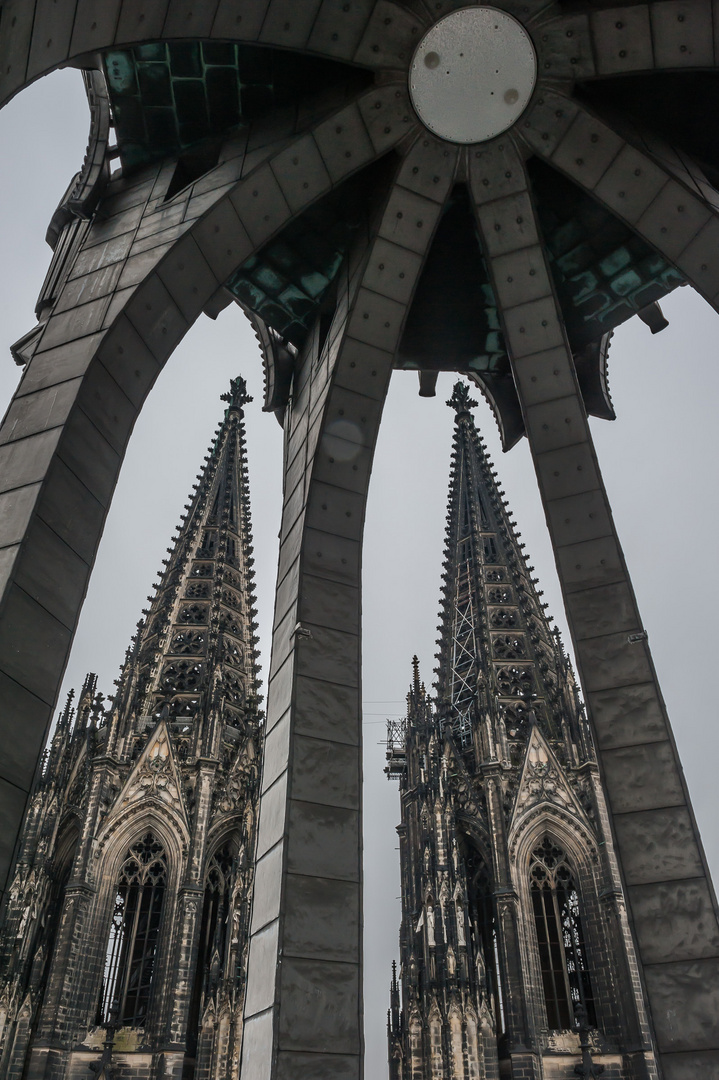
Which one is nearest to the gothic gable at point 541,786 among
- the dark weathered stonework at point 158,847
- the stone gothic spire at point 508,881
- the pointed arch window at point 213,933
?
the stone gothic spire at point 508,881

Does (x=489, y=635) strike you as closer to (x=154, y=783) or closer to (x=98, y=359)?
(x=154, y=783)

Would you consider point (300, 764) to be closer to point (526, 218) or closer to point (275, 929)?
point (275, 929)

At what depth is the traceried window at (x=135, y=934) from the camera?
27.1 metres

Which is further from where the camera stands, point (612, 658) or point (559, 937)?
point (559, 937)

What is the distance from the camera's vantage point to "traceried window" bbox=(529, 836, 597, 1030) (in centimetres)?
2664

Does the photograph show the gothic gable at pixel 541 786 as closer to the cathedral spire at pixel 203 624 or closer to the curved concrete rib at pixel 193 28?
the cathedral spire at pixel 203 624

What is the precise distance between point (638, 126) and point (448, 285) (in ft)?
8.36

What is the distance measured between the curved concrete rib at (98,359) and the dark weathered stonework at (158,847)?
20.7 m

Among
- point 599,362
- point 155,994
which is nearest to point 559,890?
point 155,994

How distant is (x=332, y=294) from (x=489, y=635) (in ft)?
85.6

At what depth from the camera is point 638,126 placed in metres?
9.59

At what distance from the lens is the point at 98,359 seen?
7980mm

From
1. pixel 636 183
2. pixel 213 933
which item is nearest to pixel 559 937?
pixel 213 933

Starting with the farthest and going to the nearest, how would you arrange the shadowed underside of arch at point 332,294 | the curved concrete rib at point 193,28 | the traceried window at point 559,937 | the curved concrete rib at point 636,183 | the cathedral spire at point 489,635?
the cathedral spire at point 489,635 → the traceried window at point 559,937 → the curved concrete rib at point 636,183 → the shadowed underside of arch at point 332,294 → the curved concrete rib at point 193,28
